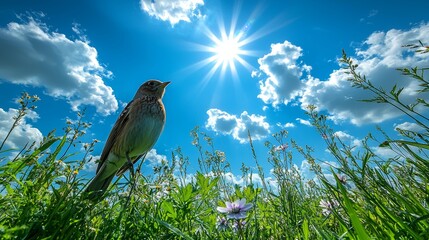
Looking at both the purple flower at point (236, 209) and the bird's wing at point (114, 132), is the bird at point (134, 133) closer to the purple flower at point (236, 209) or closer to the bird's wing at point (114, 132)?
the bird's wing at point (114, 132)

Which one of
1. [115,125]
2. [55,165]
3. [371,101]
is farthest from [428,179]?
[115,125]

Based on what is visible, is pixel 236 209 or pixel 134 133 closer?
pixel 236 209

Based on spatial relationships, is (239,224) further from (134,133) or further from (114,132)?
(114,132)

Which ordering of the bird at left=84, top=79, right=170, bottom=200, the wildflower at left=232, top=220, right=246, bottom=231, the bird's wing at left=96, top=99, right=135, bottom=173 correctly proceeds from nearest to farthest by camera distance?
the wildflower at left=232, top=220, right=246, bottom=231 → the bird at left=84, top=79, right=170, bottom=200 → the bird's wing at left=96, top=99, right=135, bottom=173

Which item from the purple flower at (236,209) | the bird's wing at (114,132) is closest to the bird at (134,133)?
the bird's wing at (114,132)

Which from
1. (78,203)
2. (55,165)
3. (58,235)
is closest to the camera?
(58,235)

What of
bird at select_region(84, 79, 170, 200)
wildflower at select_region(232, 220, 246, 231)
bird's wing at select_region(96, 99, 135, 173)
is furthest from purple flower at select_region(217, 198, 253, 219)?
bird's wing at select_region(96, 99, 135, 173)

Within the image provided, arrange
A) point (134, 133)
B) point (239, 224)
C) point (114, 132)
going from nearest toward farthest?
1. point (239, 224)
2. point (134, 133)
3. point (114, 132)

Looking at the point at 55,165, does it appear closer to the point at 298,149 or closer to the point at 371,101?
the point at 371,101

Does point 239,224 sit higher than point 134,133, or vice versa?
point 134,133

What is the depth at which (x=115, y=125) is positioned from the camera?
5480 millimetres

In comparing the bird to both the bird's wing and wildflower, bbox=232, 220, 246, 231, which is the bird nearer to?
the bird's wing

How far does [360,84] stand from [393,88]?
28cm

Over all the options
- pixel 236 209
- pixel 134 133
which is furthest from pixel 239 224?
pixel 134 133
